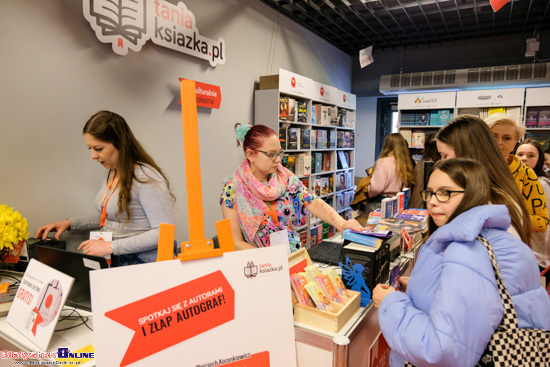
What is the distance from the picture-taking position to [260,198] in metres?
2.19

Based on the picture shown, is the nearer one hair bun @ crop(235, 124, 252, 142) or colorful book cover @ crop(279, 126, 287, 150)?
hair bun @ crop(235, 124, 252, 142)

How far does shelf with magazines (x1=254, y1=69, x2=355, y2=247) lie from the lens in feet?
15.2

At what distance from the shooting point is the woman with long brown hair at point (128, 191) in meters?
1.92

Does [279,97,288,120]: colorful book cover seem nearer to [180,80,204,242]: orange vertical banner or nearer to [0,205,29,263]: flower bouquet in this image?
[0,205,29,263]: flower bouquet

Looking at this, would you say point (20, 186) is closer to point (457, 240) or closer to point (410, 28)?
point (457, 240)

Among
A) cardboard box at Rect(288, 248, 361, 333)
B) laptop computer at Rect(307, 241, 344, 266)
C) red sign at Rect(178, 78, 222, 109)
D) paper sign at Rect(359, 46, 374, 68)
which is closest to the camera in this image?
cardboard box at Rect(288, 248, 361, 333)

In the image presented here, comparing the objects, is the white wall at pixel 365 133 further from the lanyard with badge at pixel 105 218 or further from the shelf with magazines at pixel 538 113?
the lanyard with badge at pixel 105 218

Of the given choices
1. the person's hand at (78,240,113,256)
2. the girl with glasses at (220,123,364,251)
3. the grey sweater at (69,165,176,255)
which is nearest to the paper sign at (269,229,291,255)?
the girl with glasses at (220,123,364,251)

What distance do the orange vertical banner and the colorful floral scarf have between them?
109 cm

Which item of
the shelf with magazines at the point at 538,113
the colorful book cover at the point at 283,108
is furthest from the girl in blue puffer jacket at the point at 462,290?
the shelf with magazines at the point at 538,113

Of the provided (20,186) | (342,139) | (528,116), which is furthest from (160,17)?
(528,116)

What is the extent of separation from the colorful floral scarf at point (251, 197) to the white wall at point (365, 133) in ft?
19.5

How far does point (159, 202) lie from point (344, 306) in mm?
1159

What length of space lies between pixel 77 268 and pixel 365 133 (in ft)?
23.3
